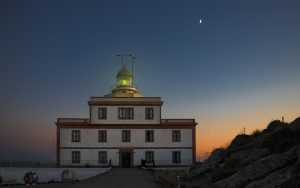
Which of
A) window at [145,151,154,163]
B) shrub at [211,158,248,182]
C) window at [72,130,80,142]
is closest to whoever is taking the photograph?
shrub at [211,158,248,182]

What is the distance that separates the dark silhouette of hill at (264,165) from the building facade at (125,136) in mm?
26711

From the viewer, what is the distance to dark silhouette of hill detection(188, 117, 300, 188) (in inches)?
519

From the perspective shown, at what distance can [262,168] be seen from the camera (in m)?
15.9

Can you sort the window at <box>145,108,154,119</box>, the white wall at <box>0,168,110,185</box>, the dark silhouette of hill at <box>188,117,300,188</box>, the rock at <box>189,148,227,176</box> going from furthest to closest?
the window at <box>145,108,154,119</box> → the white wall at <box>0,168,110,185</box> → the rock at <box>189,148,227,176</box> → the dark silhouette of hill at <box>188,117,300,188</box>

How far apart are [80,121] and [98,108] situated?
8.52 ft

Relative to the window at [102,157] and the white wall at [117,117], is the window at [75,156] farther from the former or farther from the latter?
the white wall at [117,117]

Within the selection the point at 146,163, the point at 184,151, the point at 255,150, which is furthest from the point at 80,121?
the point at 255,150

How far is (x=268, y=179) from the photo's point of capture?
13852mm

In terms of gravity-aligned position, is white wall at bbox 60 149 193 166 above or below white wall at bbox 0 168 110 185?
above

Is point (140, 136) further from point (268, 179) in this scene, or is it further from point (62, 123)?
point (268, 179)

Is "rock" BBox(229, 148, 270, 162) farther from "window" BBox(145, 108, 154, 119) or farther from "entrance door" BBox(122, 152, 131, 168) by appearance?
"window" BBox(145, 108, 154, 119)

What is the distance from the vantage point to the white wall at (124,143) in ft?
170

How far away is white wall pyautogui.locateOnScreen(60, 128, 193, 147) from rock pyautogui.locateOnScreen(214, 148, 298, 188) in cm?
3554

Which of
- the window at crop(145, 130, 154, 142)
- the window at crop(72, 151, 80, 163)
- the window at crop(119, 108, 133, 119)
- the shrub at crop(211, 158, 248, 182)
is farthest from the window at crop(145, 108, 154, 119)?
the shrub at crop(211, 158, 248, 182)
